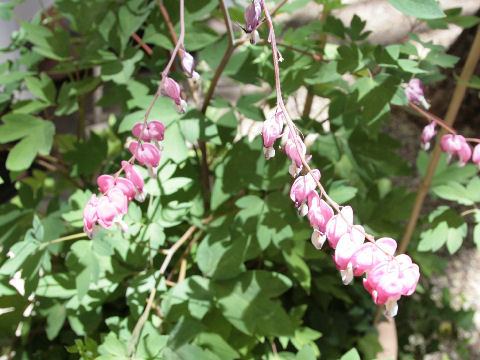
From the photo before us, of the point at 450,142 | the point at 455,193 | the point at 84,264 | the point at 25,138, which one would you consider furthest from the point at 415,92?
the point at 25,138

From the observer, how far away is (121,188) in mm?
581

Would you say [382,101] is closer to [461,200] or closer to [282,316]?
[461,200]

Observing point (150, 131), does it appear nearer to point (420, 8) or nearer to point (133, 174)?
point (133, 174)

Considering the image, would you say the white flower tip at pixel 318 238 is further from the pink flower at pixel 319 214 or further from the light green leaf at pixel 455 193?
the light green leaf at pixel 455 193

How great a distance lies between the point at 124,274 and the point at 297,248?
0.39 meters

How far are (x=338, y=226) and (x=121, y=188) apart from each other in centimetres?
29

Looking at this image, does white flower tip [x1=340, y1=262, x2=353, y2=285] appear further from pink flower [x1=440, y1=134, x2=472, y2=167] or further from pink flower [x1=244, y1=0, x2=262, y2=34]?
pink flower [x1=440, y1=134, x2=472, y2=167]

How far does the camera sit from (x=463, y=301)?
6.23 ft

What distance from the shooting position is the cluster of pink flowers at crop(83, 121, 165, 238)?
0.54 meters

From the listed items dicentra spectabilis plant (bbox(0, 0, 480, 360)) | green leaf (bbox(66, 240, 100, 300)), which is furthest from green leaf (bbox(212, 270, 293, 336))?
green leaf (bbox(66, 240, 100, 300))

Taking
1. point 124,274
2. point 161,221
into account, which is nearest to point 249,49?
point 161,221

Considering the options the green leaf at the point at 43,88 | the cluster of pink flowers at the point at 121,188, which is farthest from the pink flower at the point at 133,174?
the green leaf at the point at 43,88

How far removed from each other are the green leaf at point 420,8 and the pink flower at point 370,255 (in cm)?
30

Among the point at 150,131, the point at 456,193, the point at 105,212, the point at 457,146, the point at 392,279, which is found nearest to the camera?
the point at 392,279
